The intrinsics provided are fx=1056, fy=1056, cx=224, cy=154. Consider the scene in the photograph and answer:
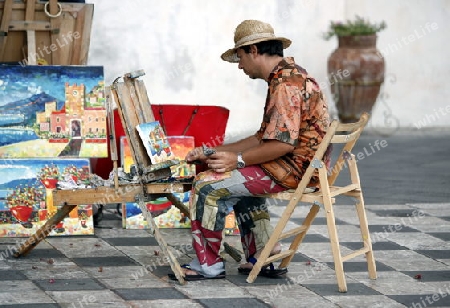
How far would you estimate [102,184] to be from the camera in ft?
17.1

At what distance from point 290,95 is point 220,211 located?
64 centimetres

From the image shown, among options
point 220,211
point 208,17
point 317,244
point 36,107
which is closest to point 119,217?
point 36,107

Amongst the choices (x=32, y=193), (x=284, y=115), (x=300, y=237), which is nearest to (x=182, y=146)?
(x=32, y=193)

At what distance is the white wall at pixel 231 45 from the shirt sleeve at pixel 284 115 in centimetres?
549

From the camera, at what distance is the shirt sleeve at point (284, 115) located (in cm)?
482

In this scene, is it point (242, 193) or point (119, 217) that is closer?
point (242, 193)

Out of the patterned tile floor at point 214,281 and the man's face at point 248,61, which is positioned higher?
the man's face at point 248,61

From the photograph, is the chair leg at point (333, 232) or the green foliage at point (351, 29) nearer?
the chair leg at point (333, 232)

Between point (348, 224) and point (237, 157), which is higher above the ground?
point (237, 157)

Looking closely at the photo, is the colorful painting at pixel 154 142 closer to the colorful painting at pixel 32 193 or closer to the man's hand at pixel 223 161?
the man's hand at pixel 223 161

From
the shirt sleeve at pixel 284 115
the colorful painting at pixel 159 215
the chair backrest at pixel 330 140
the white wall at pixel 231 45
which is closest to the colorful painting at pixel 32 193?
the colorful painting at pixel 159 215

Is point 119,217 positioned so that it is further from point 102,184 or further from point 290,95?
point 290,95

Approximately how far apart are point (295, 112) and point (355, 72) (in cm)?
640

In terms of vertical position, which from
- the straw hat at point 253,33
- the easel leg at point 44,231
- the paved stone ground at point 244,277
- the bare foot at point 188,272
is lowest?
the paved stone ground at point 244,277
